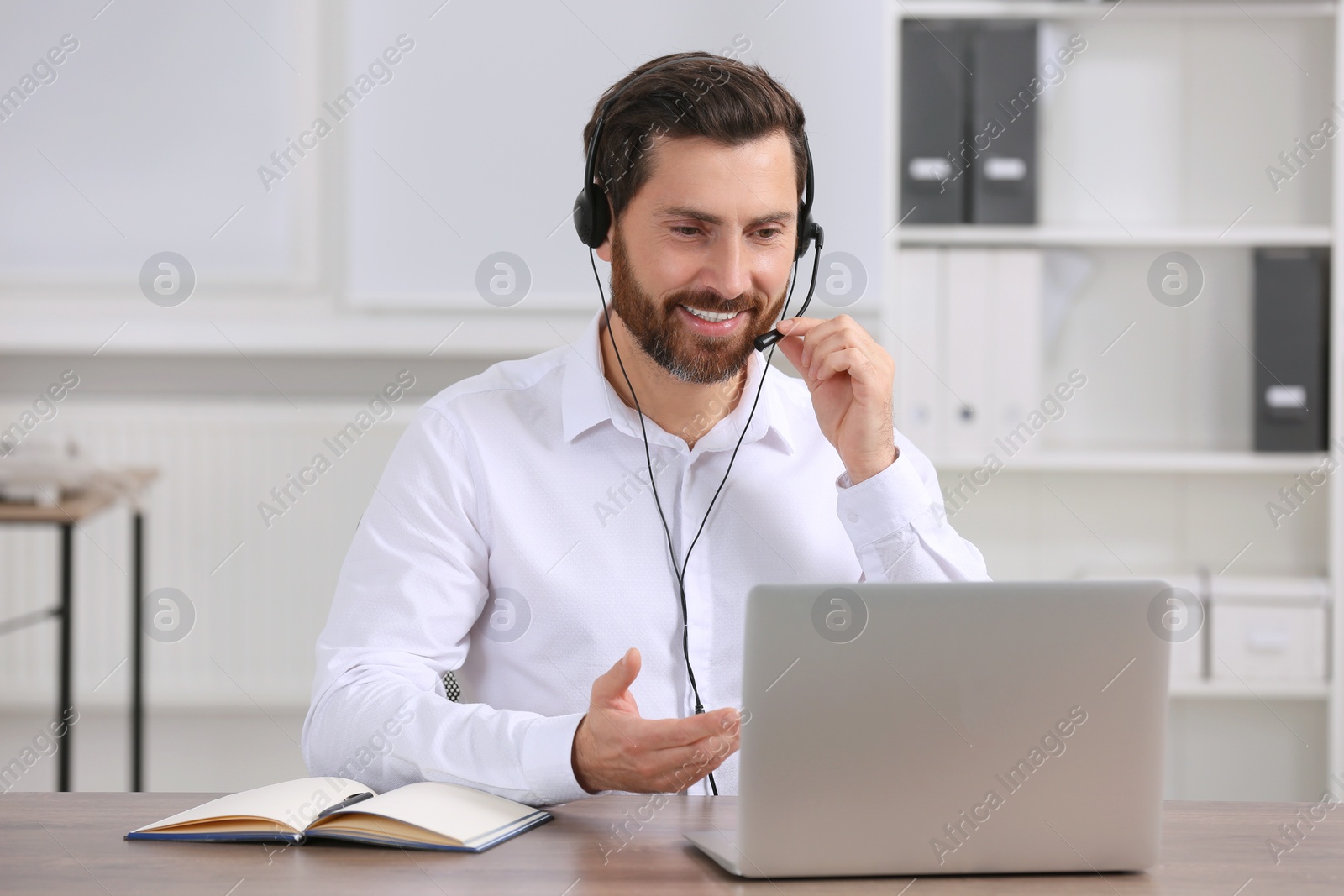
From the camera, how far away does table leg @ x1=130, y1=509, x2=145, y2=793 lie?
2324 millimetres

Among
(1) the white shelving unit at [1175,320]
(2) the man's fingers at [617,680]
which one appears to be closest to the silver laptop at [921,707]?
(2) the man's fingers at [617,680]

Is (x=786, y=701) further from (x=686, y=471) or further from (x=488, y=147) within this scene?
(x=488, y=147)

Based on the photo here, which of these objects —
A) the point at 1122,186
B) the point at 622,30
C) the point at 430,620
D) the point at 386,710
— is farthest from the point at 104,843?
the point at 1122,186

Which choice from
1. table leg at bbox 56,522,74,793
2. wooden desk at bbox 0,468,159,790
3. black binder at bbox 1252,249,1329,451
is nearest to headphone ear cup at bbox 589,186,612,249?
wooden desk at bbox 0,468,159,790

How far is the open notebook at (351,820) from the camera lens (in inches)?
32.7

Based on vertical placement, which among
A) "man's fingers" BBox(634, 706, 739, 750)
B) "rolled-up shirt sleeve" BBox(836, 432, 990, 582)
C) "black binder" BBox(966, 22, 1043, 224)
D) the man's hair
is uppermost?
"black binder" BBox(966, 22, 1043, 224)

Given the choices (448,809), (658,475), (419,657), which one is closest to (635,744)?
(448,809)

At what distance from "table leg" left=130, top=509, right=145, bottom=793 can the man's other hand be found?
170 cm

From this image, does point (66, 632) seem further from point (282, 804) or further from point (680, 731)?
point (680, 731)

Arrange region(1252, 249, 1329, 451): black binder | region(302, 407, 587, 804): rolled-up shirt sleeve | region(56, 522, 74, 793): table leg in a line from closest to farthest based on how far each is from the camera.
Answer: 1. region(302, 407, 587, 804): rolled-up shirt sleeve
2. region(56, 522, 74, 793): table leg
3. region(1252, 249, 1329, 451): black binder

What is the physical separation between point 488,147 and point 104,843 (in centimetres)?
190

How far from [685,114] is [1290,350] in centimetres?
157

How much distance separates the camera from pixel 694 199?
1.29 meters

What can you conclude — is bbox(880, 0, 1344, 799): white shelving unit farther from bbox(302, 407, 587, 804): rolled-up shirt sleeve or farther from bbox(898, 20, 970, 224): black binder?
bbox(302, 407, 587, 804): rolled-up shirt sleeve
